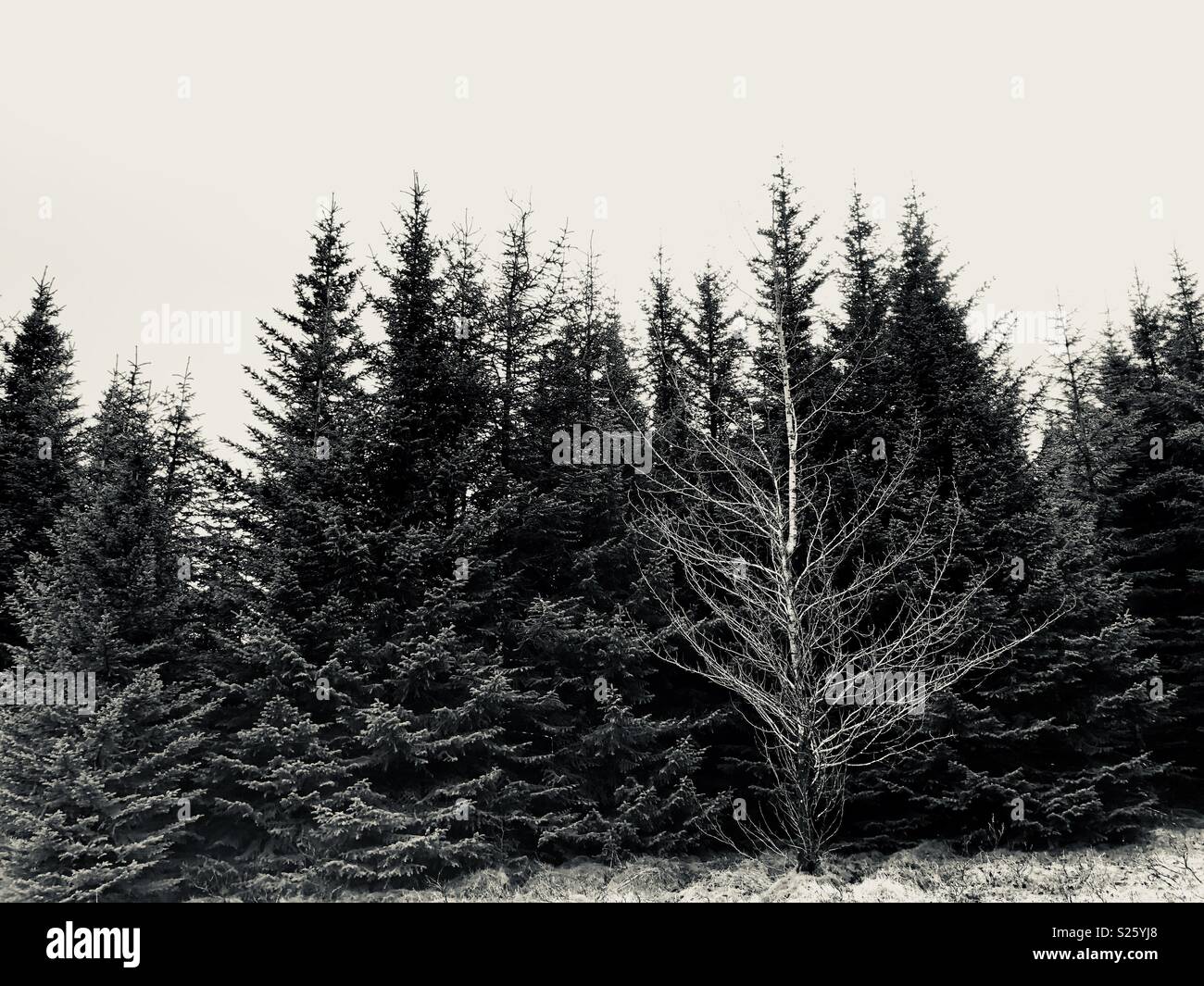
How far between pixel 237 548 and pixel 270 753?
14.5 feet

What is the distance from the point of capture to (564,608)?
556 inches

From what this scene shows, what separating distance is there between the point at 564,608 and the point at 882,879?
7.40 meters

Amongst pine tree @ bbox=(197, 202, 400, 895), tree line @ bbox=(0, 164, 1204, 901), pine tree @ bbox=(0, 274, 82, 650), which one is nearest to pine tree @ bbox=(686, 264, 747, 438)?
tree line @ bbox=(0, 164, 1204, 901)

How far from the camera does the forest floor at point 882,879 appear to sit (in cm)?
905

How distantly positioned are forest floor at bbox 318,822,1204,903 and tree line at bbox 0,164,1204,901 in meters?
0.49

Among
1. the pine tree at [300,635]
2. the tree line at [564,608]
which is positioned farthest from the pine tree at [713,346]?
the pine tree at [300,635]

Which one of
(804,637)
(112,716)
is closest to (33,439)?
(112,716)

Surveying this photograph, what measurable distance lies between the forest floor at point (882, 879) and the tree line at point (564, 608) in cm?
49

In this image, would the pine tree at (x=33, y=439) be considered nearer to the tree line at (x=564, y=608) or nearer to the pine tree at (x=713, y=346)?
the tree line at (x=564, y=608)

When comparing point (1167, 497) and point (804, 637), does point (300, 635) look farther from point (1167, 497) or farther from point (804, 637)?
point (1167, 497)

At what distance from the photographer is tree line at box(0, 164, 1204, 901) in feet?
34.2

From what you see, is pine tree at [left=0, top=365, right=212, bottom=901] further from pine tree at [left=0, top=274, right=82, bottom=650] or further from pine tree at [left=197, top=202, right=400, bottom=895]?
pine tree at [left=0, top=274, right=82, bottom=650]

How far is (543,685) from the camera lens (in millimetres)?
14062

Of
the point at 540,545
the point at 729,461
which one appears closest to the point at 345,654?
the point at 540,545
